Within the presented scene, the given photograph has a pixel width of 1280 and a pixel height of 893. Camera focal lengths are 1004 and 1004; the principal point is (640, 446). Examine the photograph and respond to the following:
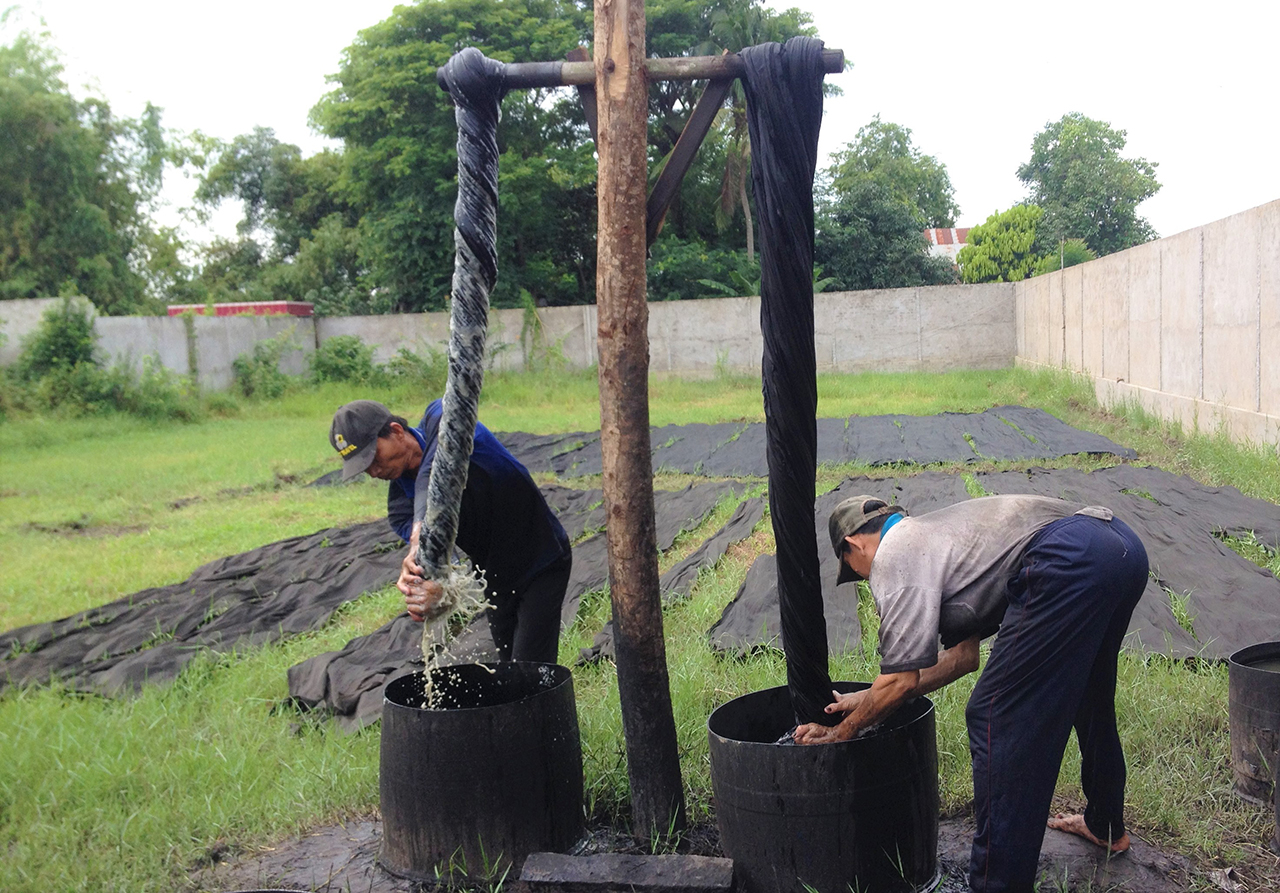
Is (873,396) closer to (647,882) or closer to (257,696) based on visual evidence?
(257,696)

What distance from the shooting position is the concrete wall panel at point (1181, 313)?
9.30 m

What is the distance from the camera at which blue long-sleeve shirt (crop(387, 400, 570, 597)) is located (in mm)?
3498

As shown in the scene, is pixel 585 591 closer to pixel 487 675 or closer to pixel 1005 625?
pixel 487 675

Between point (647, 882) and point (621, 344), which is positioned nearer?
point (647, 882)

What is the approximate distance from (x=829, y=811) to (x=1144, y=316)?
10.2 metres

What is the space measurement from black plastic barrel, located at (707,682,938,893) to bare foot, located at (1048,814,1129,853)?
0.68 m

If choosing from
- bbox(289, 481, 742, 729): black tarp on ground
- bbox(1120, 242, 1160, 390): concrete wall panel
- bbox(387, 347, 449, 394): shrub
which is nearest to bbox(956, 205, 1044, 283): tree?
bbox(387, 347, 449, 394): shrub

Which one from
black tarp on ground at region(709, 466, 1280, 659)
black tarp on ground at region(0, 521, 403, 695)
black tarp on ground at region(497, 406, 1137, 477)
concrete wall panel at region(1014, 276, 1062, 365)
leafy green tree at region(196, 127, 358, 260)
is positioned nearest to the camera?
black tarp on ground at region(709, 466, 1280, 659)

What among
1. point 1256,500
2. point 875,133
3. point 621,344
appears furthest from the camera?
point 875,133

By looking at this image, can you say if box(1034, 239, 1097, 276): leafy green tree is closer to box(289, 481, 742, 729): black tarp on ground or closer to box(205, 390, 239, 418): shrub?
box(205, 390, 239, 418): shrub

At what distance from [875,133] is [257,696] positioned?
49117 millimetres

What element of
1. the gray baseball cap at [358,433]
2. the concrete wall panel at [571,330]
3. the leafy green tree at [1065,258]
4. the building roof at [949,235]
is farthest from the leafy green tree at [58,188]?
the building roof at [949,235]

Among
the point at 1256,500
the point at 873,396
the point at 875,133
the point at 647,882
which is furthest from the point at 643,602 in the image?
the point at 875,133

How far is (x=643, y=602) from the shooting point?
9.43 feet
